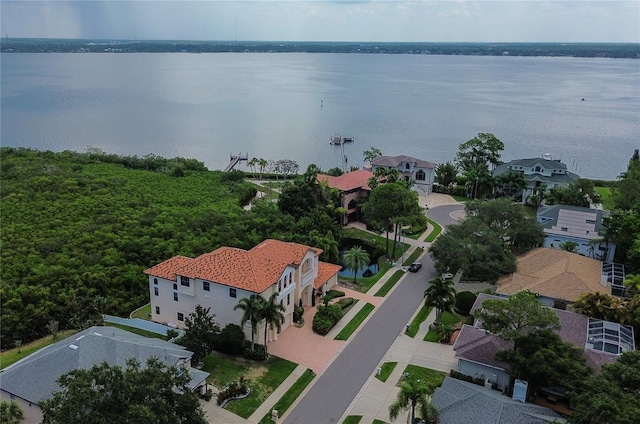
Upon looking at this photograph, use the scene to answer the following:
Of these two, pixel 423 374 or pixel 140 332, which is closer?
pixel 423 374

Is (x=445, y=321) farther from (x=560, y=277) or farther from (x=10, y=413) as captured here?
(x=10, y=413)

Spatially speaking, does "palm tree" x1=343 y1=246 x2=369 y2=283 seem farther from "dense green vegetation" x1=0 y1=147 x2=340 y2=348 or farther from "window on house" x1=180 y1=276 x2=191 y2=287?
"window on house" x1=180 y1=276 x2=191 y2=287

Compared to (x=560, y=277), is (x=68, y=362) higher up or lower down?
lower down

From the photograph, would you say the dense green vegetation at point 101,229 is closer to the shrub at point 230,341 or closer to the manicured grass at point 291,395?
the shrub at point 230,341

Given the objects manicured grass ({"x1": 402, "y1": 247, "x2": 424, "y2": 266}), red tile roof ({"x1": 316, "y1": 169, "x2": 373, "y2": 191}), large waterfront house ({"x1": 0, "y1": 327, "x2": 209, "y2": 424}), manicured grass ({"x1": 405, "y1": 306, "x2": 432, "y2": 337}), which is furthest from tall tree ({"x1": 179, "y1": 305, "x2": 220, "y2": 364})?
red tile roof ({"x1": 316, "y1": 169, "x2": 373, "y2": 191})

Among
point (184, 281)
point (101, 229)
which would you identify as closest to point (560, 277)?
point (184, 281)

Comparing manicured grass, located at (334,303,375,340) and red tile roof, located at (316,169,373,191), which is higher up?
red tile roof, located at (316,169,373,191)

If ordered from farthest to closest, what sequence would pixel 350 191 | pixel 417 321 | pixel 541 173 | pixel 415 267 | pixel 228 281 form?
pixel 541 173 < pixel 350 191 < pixel 415 267 < pixel 417 321 < pixel 228 281

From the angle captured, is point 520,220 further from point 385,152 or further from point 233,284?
point 385,152
